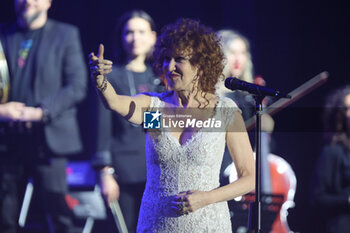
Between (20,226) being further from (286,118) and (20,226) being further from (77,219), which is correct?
(286,118)

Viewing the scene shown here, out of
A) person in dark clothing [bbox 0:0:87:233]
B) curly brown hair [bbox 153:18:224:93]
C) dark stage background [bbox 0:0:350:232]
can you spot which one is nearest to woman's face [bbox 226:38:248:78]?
dark stage background [bbox 0:0:350:232]

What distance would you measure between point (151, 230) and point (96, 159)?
1.04 m

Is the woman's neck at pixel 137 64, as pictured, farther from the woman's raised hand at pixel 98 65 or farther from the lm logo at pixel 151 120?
the woman's raised hand at pixel 98 65

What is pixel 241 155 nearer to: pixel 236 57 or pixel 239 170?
pixel 239 170

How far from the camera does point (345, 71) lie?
3545 millimetres

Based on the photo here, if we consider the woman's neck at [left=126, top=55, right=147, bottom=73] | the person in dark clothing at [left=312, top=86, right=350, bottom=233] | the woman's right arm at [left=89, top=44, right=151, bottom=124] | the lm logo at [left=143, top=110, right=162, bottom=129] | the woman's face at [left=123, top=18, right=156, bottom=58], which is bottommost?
the person in dark clothing at [left=312, top=86, right=350, bottom=233]

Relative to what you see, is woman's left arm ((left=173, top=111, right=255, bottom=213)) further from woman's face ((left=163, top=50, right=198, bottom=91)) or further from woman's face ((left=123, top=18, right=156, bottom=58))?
woman's face ((left=123, top=18, right=156, bottom=58))

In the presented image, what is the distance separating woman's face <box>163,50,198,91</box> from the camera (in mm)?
1934

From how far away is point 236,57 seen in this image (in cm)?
322

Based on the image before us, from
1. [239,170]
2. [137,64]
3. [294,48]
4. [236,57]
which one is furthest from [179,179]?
[294,48]

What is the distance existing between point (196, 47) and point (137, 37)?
1.05 m

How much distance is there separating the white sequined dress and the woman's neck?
1035 mm

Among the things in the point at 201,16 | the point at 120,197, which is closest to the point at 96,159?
the point at 120,197

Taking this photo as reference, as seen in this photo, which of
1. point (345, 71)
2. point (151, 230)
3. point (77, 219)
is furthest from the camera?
point (345, 71)
